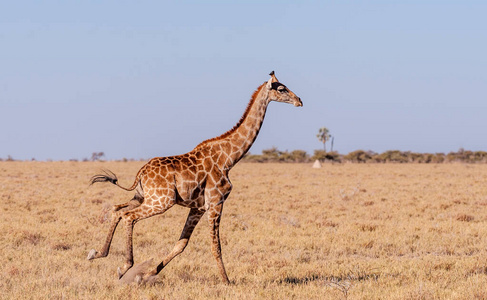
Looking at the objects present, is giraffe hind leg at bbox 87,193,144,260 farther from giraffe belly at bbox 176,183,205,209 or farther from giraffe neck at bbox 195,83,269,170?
giraffe neck at bbox 195,83,269,170

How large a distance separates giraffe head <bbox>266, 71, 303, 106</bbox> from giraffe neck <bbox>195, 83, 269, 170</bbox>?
0.13 m

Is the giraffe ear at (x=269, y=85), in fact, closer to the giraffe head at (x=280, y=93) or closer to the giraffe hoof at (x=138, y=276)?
the giraffe head at (x=280, y=93)

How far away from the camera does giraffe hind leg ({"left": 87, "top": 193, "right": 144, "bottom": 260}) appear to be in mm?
7812

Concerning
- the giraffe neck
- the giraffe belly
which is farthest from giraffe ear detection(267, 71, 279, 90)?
the giraffe belly

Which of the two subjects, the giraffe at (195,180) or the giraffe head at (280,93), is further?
the giraffe head at (280,93)

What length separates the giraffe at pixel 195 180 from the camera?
25.7 feet

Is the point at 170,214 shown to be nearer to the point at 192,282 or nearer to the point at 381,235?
the point at 381,235

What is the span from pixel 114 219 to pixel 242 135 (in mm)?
2260

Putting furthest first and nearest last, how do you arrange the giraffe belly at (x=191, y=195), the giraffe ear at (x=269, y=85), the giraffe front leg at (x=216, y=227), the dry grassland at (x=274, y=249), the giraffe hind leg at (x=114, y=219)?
the giraffe ear at (x=269, y=85) < the dry grassland at (x=274, y=249) < the giraffe front leg at (x=216, y=227) < the giraffe belly at (x=191, y=195) < the giraffe hind leg at (x=114, y=219)

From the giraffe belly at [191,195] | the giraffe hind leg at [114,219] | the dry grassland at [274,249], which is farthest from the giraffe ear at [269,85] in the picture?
the dry grassland at [274,249]

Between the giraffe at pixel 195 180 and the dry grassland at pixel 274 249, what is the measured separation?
789 millimetres

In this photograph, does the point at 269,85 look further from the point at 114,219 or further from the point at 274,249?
the point at 274,249

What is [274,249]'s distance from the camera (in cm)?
1263

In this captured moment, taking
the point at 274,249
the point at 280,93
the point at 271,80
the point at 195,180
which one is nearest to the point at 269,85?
the point at 271,80
